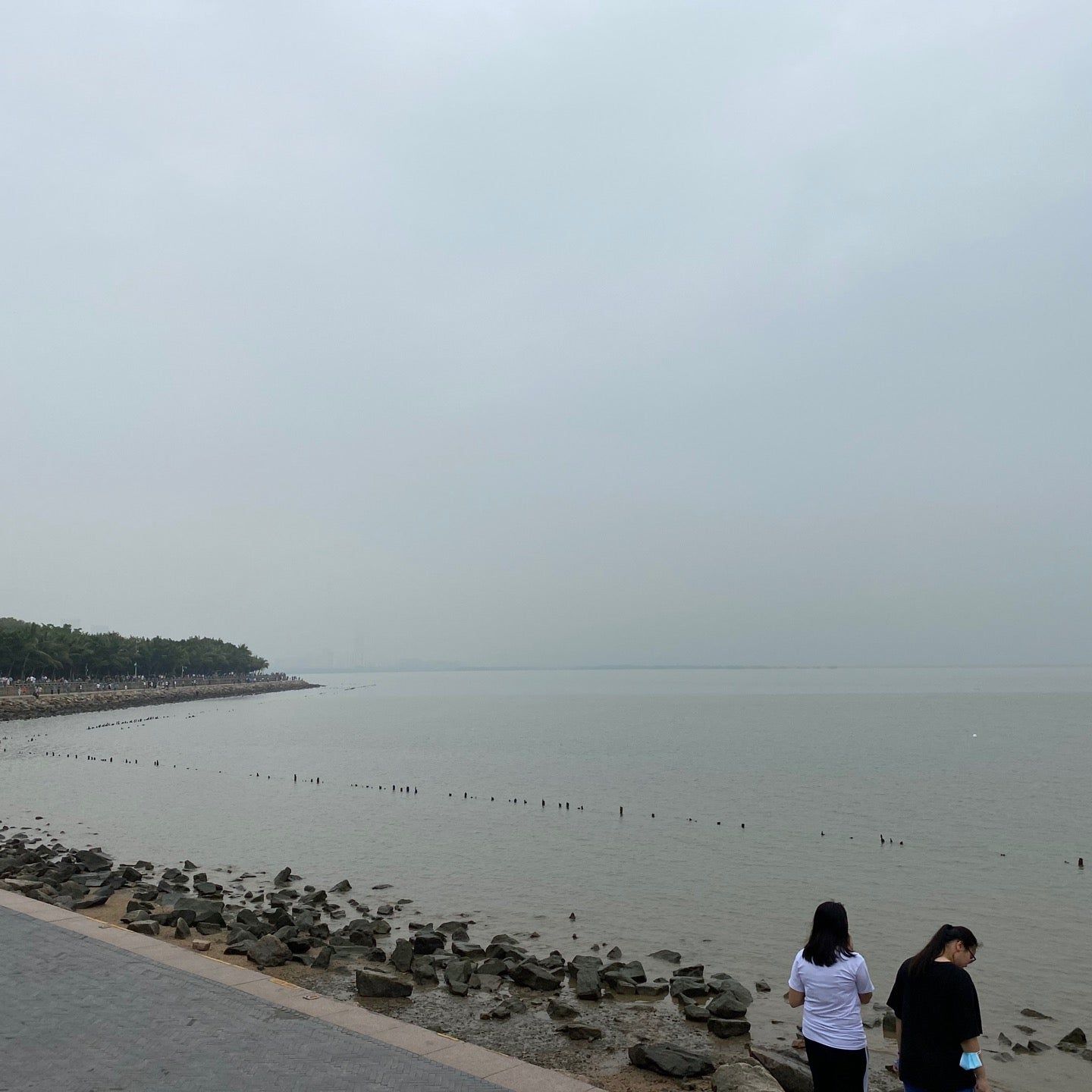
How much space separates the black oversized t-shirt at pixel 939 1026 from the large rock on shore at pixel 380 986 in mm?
10062

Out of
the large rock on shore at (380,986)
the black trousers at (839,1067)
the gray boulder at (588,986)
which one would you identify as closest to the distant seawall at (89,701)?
the large rock on shore at (380,986)

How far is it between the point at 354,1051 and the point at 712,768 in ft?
158

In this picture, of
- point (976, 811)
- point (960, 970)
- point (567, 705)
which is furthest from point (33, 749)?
point (567, 705)

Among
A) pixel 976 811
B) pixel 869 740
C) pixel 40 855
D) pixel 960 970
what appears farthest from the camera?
pixel 869 740

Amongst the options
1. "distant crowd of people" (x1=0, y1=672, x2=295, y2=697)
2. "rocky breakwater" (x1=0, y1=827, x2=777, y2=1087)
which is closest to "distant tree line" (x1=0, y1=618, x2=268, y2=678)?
"distant crowd of people" (x1=0, y1=672, x2=295, y2=697)

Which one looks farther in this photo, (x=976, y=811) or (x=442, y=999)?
(x=976, y=811)

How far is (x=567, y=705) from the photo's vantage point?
145 metres

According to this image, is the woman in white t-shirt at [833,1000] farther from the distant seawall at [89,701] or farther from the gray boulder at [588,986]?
the distant seawall at [89,701]

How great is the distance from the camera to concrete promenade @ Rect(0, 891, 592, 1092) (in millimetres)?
→ 8367

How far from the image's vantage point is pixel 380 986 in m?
14.6

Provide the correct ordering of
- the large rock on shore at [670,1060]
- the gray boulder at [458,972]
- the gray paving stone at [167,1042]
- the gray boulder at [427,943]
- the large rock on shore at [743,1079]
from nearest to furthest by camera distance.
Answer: the gray paving stone at [167,1042], the large rock on shore at [743,1079], the large rock on shore at [670,1060], the gray boulder at [458,972], the gray boulder at [427,943]

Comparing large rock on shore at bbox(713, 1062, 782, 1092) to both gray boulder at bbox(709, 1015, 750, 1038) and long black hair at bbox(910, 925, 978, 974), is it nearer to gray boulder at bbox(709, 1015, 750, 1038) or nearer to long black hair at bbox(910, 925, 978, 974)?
gray boulder at bbox(709, 1015, 750, 1038)

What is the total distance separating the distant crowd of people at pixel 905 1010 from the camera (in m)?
6.29

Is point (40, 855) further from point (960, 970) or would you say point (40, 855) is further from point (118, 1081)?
point (960, 970)
